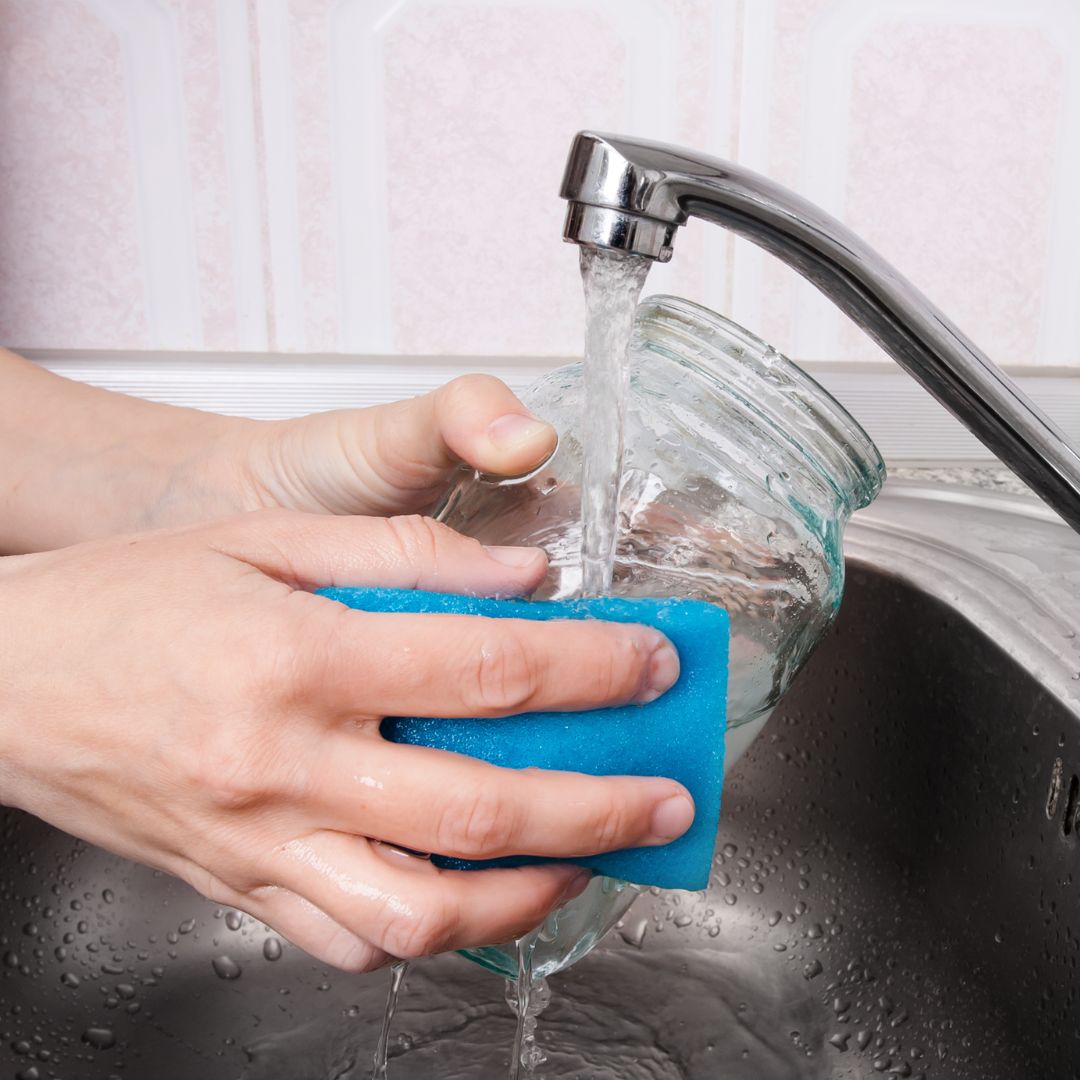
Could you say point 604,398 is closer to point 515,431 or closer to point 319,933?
point 515,431

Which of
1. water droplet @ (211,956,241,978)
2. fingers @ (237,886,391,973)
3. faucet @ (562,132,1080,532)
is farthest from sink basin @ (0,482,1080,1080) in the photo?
fingers @ (237,886,391,973)

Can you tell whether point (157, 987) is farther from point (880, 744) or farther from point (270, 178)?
point (270, 178)

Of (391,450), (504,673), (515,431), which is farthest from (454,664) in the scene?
(391,450)

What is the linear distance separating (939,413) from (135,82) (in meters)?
0.62

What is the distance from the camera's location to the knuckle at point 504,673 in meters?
0.29

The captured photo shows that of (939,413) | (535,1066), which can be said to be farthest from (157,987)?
(939,413)

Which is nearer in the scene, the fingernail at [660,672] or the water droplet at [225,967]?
the fingernail at [660,672]

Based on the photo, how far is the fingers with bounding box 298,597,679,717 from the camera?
0.95 ft

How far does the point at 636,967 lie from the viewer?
610 mm

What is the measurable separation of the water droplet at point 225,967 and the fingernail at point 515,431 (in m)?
0.37

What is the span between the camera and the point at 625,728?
1.04 feet

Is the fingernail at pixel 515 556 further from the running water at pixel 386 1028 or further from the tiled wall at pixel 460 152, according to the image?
the tiled wall at pixel 460 152

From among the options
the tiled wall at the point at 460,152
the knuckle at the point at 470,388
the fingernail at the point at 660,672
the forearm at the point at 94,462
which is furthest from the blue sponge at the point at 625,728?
the tiled wall at the point at 460,152

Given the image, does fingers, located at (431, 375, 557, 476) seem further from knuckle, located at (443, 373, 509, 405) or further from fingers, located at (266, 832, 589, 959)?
fingers, located at (266, 832, 589, 959)
